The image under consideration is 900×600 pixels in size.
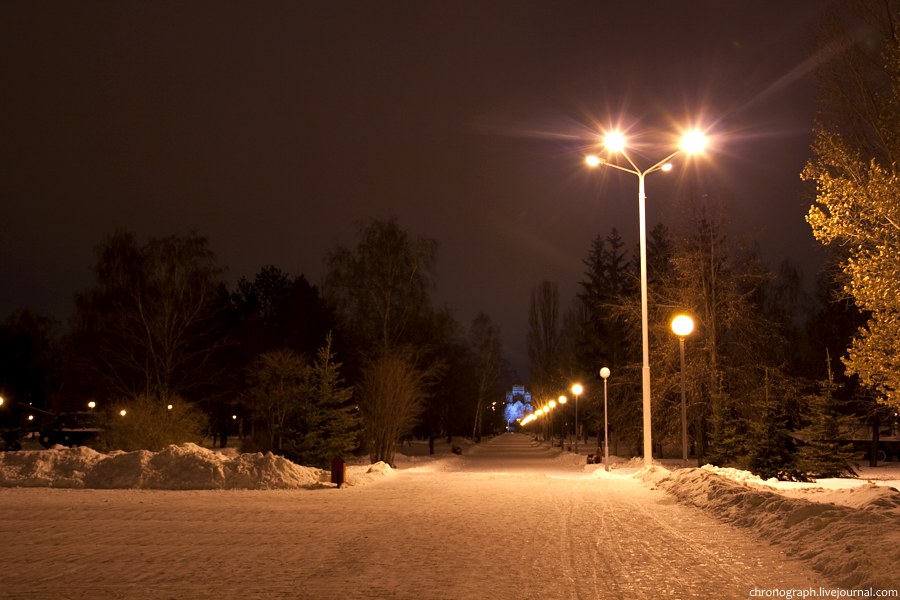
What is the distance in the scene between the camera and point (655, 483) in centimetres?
2022

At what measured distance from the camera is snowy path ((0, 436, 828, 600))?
7.68 meters

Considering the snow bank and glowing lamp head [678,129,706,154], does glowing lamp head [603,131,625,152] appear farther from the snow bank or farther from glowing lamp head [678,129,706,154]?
the snow bank

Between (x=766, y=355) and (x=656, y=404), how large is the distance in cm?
483

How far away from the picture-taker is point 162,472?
795 inches

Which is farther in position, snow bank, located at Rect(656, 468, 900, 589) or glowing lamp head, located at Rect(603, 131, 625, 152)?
glowing lamp head, located at Rect(603, 131, 625, 152)

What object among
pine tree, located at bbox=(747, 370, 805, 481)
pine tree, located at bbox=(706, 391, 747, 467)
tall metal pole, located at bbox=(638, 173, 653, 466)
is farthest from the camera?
pine tree, located at bbox=(706, 391, 747, 467)

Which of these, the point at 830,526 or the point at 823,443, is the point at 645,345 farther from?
the point at 830,526

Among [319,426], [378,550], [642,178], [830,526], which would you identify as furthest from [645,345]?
[378,550]

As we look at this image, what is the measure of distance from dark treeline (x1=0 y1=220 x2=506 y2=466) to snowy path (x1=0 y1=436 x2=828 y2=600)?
10.9 metres

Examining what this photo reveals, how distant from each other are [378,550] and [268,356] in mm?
27424

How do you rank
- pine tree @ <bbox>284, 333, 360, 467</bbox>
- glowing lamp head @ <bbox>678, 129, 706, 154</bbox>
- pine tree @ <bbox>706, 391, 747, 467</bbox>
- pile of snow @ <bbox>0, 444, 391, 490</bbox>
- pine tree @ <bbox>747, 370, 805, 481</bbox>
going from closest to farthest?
pile of snow @ <bbox>0, 444, 391, 490</bbox>
glowing lamp head @ <bbox>678, 129, 706, 154</bbox>
pine tree @ <bbox>747, 370, 805, 481</bbox>
pine tree @ <bbox>284, 333, 360, 467</bbox>
pine tree @ <bbox>706, 391, 747, 467</bbox>

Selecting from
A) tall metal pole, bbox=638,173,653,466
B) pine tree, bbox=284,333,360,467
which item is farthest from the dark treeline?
tall metal pole, bbox=638,173,653,466

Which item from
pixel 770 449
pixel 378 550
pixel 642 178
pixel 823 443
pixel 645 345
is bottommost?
pixel 378 550

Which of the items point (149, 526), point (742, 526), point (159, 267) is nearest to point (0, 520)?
point (149, 526)
